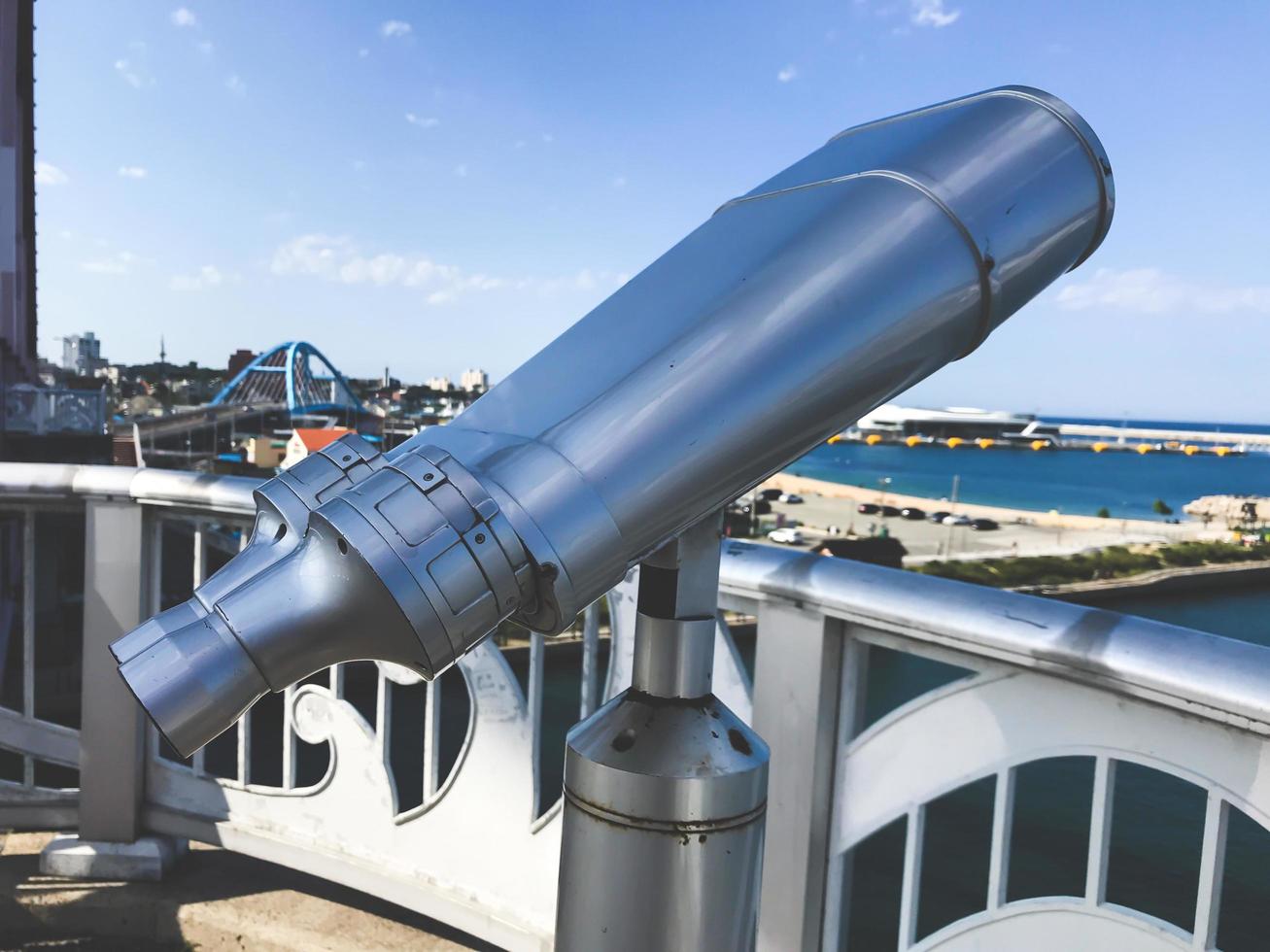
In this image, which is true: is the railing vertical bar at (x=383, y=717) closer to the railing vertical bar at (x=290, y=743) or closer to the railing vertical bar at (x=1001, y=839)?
the railing vertical bar at (x=290, y=743)

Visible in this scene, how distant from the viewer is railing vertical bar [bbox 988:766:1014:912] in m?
1.42

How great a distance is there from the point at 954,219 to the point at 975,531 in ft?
184

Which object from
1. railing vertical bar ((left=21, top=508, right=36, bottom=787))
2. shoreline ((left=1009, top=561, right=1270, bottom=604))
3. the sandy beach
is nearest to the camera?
railing vertical bar ((left=21, top=508, right=36, bottom=787))

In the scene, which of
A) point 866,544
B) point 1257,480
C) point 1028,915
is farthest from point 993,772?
point 1257,480

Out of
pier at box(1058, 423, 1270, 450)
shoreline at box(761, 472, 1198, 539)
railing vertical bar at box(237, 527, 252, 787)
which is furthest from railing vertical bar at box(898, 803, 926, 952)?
pier at box(1058, 423, 1270, 450)

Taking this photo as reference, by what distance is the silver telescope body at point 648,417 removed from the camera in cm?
85

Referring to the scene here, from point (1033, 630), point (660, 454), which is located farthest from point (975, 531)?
point (660, 454)

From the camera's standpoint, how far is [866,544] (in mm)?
34094

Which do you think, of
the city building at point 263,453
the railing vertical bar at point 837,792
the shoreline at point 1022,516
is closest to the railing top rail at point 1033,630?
the railing vertical bar at point 837,792

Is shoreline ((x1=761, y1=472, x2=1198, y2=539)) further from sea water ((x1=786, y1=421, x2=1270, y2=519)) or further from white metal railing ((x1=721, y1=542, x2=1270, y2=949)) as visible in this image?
white metal railing ((x1=721, y1=542, x2=1270, y2=949))

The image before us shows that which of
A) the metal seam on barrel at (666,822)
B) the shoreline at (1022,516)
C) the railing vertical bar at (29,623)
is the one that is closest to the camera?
the metal seam on barrel at (666,822)

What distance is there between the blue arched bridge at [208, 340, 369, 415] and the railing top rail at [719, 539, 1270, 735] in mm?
81375

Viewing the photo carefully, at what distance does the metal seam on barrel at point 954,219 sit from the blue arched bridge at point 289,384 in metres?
81.9

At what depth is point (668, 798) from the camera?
0.98 m
